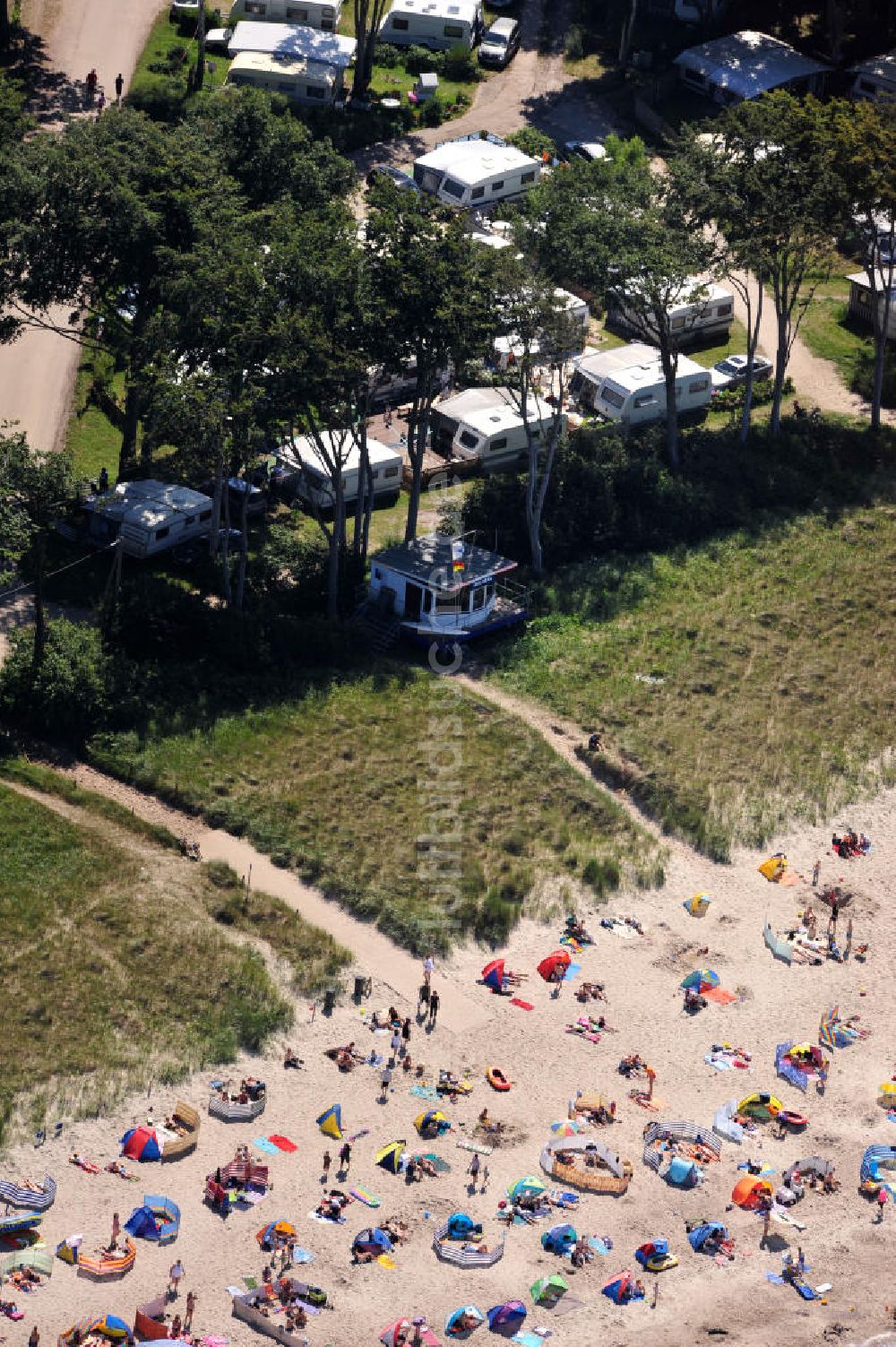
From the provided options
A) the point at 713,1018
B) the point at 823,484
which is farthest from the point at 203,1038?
the point at 823,484

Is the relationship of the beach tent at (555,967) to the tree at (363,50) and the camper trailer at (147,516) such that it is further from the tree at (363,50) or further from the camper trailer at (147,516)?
the tree at (363,50)

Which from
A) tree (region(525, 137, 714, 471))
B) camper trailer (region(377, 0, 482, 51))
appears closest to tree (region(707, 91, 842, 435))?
tree (region(525, 137, 714, 471))

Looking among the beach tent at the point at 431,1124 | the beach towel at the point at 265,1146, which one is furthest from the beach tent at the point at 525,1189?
the beach towel at the point at 265,1146

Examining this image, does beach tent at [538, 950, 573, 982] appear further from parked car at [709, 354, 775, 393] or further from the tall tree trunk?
the tall tree trunk

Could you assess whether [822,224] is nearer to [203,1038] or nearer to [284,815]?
[284,815]

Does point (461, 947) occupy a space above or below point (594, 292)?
below

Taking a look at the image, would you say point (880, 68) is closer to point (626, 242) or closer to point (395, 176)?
point (395, 176)
